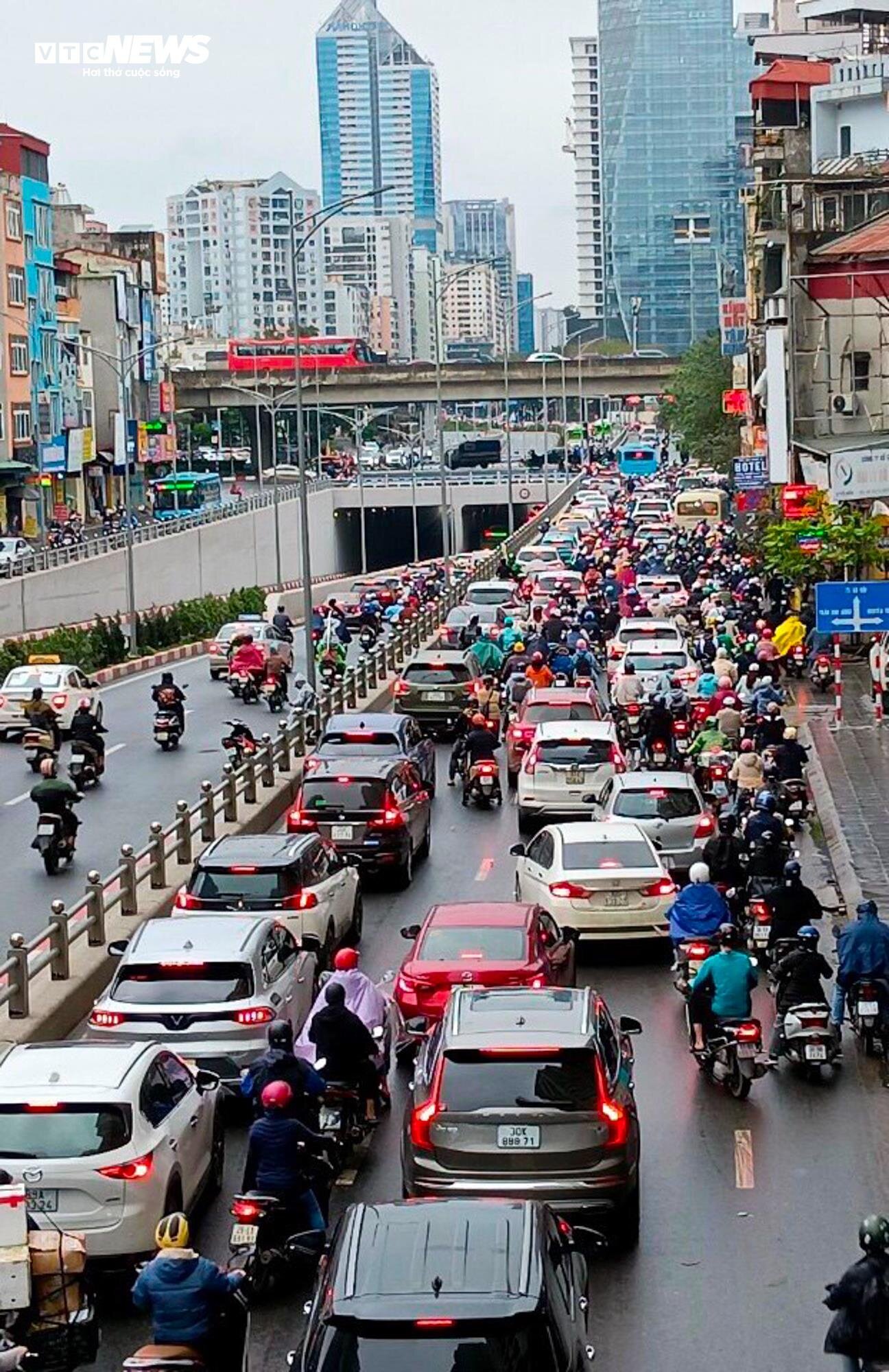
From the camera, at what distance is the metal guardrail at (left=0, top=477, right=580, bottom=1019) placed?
1866 cm

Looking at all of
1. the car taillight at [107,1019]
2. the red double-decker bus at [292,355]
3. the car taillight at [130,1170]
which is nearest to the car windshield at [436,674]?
the car taillight at [107,1019]

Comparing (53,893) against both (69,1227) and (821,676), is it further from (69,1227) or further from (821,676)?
(821,676)

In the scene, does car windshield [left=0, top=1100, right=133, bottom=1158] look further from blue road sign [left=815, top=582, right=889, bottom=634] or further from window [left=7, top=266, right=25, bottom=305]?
window [left=7, top=266, right=25, bottom=305]

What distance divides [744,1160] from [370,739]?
14386 mm

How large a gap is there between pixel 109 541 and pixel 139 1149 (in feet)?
231

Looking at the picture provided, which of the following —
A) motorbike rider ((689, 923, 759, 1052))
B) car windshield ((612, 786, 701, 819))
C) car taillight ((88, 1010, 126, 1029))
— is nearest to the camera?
car taillight ((88, 1010, 126, 1029))

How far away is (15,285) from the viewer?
334 feet

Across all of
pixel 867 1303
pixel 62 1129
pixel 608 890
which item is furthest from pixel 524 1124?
pixel 608 890

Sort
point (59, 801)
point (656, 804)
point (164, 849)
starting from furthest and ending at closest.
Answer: point (59, 801) < point (656, 804) < point (164, 849)

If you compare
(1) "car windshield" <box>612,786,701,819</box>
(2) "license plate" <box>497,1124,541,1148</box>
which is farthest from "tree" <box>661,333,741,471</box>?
(2) "license plate" <box>497,1124,541,1148</box>

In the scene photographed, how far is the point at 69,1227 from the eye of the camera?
12.0 m

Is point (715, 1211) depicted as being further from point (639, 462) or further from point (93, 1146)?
point (639, 462)

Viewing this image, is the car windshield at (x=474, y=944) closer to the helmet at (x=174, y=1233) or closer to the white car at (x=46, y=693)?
the helmet at (x=174, y=1233)

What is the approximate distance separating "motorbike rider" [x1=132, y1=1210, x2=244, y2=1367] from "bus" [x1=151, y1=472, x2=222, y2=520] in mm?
112883
